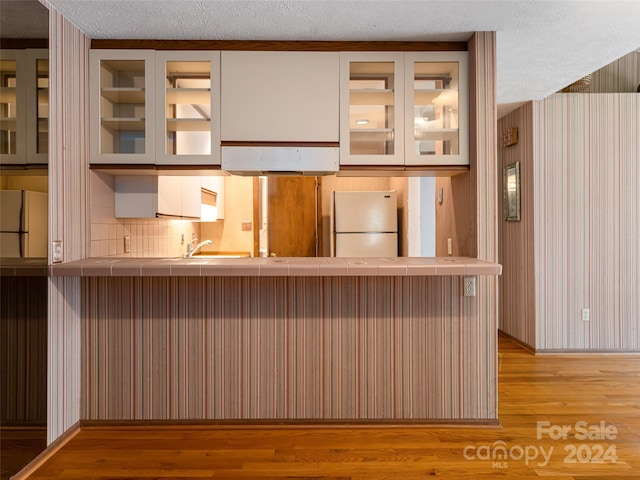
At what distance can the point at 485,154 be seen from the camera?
2670 millimetres

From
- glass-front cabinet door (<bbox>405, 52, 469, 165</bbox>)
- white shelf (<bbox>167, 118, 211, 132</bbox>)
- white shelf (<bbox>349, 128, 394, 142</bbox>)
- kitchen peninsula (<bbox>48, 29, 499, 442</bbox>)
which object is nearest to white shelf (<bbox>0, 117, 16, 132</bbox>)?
kitchen peninsula (<bbox>48, 29, 499, 442</bbox>)

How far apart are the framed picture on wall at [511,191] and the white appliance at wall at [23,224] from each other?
395cm

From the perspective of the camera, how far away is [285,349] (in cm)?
267

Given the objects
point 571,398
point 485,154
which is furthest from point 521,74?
point 571,398

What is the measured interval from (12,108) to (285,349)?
6.00 ft

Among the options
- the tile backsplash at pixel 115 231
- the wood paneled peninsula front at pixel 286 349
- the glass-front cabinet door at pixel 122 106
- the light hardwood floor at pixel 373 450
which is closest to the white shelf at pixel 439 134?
the wood paneled peninsula front at pixel 286 349

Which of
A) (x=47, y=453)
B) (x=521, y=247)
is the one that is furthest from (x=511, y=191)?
(x=47, y=453)

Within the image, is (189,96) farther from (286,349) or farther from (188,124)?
(286,349)

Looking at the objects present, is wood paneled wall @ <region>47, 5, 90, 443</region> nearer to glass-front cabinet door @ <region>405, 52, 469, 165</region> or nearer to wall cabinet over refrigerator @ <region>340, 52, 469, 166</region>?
wall cabinet over refrigerator @ <region>340, 52, 469, 166</region>

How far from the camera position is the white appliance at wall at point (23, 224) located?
79.0 inches

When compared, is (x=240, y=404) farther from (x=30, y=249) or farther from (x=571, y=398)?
(x=571, y=398)

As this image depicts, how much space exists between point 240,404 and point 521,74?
119 inches

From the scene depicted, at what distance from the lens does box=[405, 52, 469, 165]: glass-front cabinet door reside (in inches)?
107

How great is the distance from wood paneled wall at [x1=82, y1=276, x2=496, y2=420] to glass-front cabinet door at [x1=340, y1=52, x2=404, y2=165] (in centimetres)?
77
